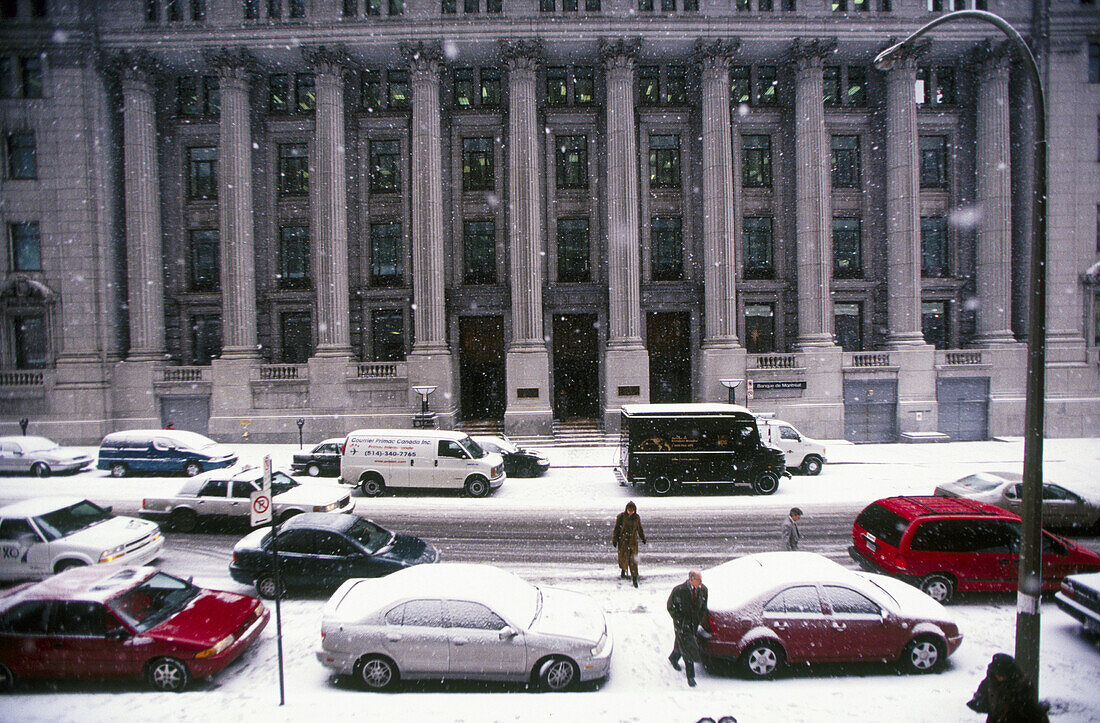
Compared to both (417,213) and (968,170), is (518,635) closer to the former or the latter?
(417,213)

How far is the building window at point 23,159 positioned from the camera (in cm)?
2381

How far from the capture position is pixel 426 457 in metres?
16.4

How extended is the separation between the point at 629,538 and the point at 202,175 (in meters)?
28.4

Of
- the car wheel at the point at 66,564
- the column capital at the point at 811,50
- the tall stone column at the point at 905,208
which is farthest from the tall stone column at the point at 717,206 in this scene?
the car wheel at the point at 66,564

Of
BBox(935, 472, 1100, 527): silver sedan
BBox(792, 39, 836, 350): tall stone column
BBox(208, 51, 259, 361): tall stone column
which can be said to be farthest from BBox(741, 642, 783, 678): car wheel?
BBox(208, 51, 259, 361): tall stone column

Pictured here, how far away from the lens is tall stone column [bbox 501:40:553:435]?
25.0 meters

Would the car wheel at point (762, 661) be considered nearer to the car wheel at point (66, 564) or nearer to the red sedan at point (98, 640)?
the red sedan at point (98, 640)

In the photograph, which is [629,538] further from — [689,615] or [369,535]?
[369,535]

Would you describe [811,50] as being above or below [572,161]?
above

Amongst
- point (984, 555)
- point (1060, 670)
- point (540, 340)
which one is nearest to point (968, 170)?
point (540, 340)

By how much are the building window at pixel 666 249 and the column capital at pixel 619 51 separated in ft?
23.7

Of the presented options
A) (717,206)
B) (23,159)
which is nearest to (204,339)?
(23,159)

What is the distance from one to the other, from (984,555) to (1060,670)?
238 cm

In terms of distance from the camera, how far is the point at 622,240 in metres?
25.4
